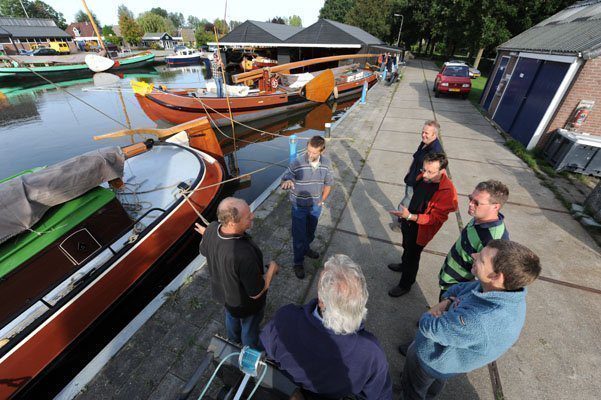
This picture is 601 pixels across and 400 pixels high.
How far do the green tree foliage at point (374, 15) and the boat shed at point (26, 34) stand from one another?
201ft

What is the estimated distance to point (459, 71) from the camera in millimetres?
15188

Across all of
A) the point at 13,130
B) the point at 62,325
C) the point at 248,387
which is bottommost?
the point at 13,130

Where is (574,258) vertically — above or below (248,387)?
below

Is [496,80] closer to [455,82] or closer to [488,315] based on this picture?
[455,82]

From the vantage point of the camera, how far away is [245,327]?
259cm

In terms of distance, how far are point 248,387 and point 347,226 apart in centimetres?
355

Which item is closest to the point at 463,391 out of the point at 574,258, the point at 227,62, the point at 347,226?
the point at 347,226

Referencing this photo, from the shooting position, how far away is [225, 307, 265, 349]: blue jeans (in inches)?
101

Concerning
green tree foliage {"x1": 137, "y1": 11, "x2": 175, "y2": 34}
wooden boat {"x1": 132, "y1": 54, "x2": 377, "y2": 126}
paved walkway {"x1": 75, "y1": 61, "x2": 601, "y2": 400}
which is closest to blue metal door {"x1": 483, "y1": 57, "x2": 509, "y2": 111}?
paved walkway {"x1": 75, "y1": 61, "x2": 601, "y2": 400}

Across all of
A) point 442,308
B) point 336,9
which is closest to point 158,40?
point 336,9

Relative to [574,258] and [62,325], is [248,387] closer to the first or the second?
[62,325]

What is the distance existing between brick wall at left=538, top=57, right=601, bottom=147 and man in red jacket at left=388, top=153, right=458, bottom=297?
23.7 feet

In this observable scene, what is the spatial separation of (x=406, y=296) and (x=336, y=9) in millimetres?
85434

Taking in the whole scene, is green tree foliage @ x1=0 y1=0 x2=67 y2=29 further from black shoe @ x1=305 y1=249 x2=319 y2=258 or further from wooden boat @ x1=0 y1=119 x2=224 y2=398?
black shoe @ x1=305 y1=249 x2=319 y2=258
